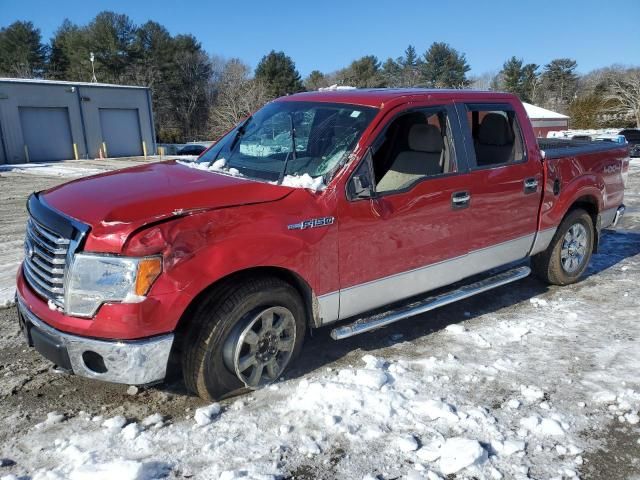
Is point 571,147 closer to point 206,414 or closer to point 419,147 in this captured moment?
point 419,147

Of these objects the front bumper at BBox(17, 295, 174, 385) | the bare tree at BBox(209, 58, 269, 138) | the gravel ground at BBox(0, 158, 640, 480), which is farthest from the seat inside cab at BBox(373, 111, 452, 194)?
the bare tree at BBox(209, 58, 269, 138)

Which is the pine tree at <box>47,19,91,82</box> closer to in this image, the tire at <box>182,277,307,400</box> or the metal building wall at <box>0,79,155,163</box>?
the metal building wall at <box>0,79,155,163</box>

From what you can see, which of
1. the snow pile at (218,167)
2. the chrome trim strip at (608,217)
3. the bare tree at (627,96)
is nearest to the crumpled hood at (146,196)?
the snow pile at (218,167)

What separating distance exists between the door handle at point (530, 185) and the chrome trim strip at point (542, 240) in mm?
489

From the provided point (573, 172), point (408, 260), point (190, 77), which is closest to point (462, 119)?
point (408, 260)

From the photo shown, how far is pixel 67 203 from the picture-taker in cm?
322

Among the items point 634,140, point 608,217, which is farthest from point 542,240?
point 634,140

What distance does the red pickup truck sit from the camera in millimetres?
2881

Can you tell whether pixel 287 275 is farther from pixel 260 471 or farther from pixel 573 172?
pixel 573 172

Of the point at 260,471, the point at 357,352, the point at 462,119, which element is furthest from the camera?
the point at 462,119

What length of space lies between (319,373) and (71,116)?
105ft

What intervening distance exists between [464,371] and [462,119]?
79.9 inches

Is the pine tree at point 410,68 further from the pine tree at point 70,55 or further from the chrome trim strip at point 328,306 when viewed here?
the chrome trim strip at point 328,306

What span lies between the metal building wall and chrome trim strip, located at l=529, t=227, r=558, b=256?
98.3 ft
